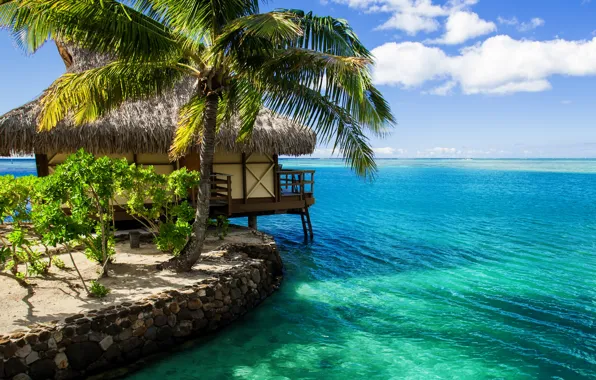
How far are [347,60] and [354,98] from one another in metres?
0.72

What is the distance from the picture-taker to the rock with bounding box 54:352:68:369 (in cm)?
443

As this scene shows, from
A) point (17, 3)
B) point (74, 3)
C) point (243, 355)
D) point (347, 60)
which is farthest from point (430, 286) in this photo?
point (17, 3)

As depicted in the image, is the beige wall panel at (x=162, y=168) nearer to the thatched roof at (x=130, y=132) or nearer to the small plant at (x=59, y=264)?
the thatched roof at (x=130, y=132)

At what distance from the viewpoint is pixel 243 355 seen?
206 inches

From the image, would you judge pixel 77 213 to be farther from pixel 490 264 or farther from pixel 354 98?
pixel 490 264

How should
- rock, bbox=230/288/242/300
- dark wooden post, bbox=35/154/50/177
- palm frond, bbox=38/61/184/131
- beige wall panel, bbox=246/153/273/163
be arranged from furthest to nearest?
beige wall panel, bbox=246/153/273/163 < dark wooden post, bbox=35/154/50/177 < rock, bbox=230/288/242/300 < palm frond, bbox=38/61/184/131

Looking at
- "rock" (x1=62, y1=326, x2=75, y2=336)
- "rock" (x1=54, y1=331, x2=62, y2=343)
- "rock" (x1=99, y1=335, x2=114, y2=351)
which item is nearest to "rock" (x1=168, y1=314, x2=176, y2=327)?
"rock" (x1=99, y1=335, x2=114, y2=351)

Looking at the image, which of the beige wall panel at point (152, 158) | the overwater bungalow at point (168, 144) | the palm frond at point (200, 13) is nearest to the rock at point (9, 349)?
the palm frond at point (200, 13)

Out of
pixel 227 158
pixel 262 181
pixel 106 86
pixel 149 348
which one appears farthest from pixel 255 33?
pixel 262 181

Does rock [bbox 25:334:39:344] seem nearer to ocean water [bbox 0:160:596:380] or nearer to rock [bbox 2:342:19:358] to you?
rock [bbox 2:342:19:358]

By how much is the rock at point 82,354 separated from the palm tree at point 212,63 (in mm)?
1908

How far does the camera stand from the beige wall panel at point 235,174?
1040 cm

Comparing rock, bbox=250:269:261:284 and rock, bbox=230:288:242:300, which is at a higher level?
rock, bbox=250:269:261:284

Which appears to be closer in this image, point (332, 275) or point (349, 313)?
point (349, 313)
